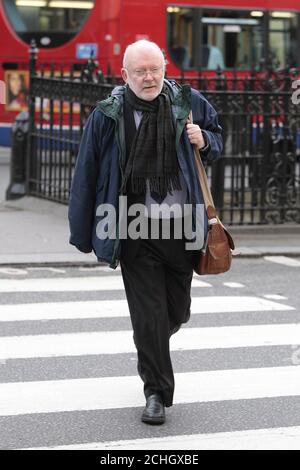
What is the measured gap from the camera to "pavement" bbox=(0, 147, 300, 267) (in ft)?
35.4

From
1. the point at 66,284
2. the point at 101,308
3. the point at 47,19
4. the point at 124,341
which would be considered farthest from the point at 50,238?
the point at 47,19

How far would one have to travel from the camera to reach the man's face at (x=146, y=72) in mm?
5578

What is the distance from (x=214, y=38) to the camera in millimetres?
19281

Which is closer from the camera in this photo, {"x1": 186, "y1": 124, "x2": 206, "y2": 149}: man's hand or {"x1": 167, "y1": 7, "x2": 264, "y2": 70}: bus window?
{"x1": 186, "y1": 124, "x2": 206, "y2": 149}: man's hand

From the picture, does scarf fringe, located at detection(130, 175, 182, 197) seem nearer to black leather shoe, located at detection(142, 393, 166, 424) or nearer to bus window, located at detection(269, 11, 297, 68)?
black leather shoe, located at detection(142, 393, 166, 424)

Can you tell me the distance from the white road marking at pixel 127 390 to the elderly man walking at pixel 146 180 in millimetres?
493

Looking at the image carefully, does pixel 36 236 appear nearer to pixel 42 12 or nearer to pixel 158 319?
pixel 158 319

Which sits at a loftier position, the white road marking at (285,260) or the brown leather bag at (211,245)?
the brown leather bag at (211,245)

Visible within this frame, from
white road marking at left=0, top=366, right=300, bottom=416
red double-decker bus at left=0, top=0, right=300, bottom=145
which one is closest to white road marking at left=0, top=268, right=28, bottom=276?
white road marking at left=0, top=366, right=300, bottom=416

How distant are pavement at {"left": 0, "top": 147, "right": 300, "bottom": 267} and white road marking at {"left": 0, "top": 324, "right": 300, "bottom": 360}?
7.16 ft

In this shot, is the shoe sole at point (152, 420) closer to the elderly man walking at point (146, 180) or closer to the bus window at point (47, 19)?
the elderly man walking at point (146, 180)

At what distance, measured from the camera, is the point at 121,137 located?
5688 mm

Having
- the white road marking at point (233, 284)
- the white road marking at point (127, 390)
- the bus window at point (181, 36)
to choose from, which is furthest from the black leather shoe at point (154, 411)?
the bus window at point (181, 36)

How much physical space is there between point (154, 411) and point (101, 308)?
121 inches
